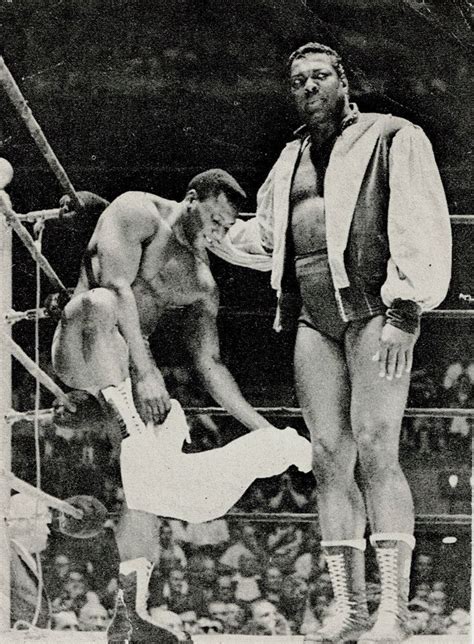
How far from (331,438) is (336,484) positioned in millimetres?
122

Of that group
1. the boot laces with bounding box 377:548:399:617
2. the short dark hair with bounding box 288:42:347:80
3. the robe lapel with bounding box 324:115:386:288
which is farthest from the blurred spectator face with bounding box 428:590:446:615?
the short dark hair with bounding box 288:42:347:80

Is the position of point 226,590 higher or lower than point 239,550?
lower

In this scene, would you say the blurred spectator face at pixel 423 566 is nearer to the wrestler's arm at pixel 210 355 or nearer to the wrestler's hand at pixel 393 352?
the wrestler's hand at pixel 393 352

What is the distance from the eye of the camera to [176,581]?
9.37ft

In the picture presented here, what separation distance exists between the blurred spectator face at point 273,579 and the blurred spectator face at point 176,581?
23 centimetres

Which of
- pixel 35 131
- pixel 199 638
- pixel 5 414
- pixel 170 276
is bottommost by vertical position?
pixel 199 638

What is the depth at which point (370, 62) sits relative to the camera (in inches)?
116

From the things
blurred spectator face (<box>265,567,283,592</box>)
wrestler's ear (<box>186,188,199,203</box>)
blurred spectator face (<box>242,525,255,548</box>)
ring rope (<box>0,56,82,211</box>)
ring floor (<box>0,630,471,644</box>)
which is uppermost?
ring rope (<box>0,56,82,211</box>)

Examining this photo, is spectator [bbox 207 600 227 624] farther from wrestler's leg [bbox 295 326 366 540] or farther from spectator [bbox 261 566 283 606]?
wrestler's leg [bbox 295 326 366 540]

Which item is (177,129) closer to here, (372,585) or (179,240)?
(179,240)

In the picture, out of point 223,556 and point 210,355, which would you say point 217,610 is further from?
point 210,355

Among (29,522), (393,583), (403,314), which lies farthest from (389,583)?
Answer: (29,522)

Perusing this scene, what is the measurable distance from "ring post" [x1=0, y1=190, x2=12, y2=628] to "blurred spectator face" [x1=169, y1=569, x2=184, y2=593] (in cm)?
44

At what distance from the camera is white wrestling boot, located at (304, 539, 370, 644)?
2.77m
